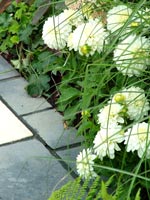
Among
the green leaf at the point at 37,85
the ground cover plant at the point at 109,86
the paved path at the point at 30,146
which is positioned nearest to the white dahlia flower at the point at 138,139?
the ground cover plant at the point at 109,86

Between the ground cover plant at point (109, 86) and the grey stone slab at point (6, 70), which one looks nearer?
the ground cover plant at point (109, 86)

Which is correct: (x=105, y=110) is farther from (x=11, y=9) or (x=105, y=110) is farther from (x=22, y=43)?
(x=11, y=9)

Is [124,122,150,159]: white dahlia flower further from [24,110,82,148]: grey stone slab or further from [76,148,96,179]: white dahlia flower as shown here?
[24,110,82,148]: grey stone slab

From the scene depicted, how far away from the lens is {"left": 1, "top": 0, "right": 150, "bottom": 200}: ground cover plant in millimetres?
2506

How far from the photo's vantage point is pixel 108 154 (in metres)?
2.59

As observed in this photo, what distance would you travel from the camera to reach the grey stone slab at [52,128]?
11.2ft

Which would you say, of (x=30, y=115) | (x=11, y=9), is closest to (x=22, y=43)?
(x=11, y=9)

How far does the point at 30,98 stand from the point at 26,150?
2.03ft

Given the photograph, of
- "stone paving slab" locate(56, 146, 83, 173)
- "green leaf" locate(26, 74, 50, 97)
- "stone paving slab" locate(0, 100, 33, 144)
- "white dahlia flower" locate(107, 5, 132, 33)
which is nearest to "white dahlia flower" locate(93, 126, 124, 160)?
"white dahlia flower" locate(107, 5, 132, 33)

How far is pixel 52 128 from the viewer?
11.7ft

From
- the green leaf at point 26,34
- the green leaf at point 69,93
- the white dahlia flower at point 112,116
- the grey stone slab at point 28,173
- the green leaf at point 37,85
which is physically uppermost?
the green leaf at point 26,34

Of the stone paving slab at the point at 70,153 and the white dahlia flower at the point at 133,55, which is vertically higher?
the white dahlia flower at the point at 133,55

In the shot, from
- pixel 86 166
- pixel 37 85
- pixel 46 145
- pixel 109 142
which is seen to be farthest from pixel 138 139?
pixel 37 85

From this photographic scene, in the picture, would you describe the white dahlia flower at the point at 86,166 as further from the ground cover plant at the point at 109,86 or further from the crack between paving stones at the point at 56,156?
the crack between paving stones at the point at 56,156
